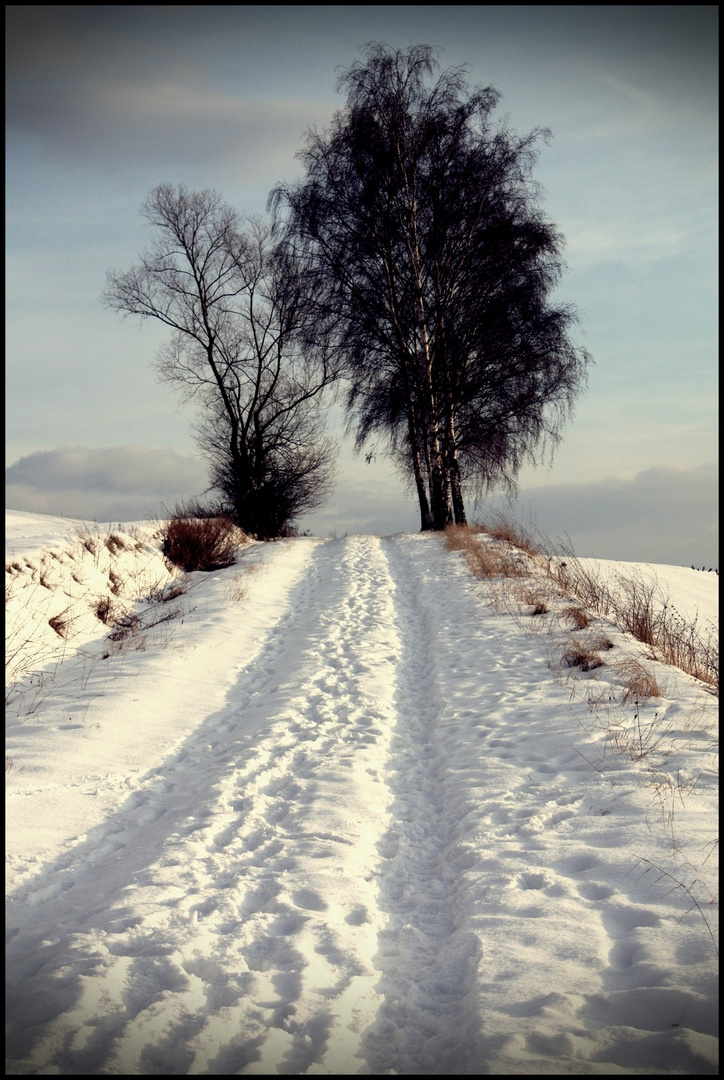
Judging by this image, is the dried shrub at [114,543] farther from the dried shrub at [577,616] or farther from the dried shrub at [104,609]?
the dried shrub at [577,616]

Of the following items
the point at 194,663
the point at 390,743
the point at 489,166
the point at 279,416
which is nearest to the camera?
the point at 390,743

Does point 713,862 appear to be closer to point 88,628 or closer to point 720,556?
point 720,556

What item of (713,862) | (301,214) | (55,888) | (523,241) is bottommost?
(55,888)

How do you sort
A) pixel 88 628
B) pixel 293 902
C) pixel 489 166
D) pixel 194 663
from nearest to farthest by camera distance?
pixel 293 902 → pixel 194 663 → pixel 88 628 → pixel 489 166

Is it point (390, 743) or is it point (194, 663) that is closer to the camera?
point (390, 743)

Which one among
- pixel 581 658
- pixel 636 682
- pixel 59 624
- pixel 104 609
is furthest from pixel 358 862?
pixel 104 609

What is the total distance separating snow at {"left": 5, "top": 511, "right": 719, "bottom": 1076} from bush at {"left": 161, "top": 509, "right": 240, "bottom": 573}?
5.57 metres

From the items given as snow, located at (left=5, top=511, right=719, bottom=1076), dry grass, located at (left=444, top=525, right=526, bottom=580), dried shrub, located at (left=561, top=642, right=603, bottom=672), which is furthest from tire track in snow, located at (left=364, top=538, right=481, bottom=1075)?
dry grass, located at (left=444, top=525, right=526, bottom=580)

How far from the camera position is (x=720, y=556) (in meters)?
2.38

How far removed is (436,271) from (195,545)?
958 cm

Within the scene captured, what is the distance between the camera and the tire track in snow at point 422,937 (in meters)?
2.22

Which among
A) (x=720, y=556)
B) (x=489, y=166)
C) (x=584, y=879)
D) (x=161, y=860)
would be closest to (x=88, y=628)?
(x=161, y=860)

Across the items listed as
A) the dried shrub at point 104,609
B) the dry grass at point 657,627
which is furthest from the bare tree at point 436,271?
the dried shrub at point 104,609

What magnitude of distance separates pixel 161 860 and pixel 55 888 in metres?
0.51
